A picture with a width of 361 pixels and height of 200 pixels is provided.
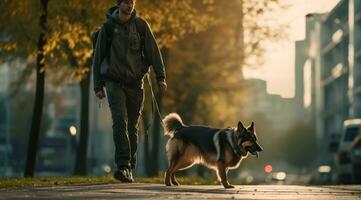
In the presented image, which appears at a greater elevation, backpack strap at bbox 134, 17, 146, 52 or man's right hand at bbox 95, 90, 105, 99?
backpack strap at bbox 134, 17, 146, 52

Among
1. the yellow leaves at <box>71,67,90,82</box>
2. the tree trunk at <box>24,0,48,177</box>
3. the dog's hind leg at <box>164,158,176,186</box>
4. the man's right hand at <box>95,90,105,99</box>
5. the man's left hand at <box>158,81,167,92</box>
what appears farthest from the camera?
the yellow leaves at <box>71,67,90,82</box>

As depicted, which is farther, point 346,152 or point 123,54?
point 346,152

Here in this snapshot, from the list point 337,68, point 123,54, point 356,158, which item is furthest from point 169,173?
point 337,68

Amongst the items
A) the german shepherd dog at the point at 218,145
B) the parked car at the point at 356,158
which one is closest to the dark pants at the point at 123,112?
the german shepherd dog at the point at 218,145

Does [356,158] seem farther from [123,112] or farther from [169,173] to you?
[123,112]

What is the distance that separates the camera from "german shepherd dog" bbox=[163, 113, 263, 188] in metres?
14.4

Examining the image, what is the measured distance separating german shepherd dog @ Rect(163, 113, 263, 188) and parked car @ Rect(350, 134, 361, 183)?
13.7 metres

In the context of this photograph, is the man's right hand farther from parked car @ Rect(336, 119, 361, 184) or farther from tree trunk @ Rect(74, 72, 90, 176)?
parked car @ Rect(336, 119, 361, 184)

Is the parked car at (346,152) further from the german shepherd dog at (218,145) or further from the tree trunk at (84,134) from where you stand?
the german shepherd dog at (218,145)

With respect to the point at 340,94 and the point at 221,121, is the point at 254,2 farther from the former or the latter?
the point at 340,94

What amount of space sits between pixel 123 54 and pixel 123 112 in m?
0.74

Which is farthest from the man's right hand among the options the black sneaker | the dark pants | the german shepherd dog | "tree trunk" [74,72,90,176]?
"tree trunk" [74,72,90,176]

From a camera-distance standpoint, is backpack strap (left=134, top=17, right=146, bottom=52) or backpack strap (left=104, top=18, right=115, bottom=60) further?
backpack strap (left=134, top=17, right=146, bottom=52)

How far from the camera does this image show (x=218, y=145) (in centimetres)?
1443
